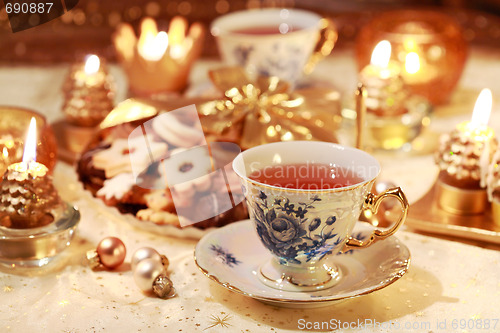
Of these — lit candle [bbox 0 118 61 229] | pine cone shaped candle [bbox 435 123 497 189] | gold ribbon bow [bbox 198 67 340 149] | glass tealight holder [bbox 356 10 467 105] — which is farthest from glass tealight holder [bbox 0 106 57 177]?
glass tealight holder [bbox 356 10 467 105]

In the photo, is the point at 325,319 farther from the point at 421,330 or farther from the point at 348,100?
the point at 348,100

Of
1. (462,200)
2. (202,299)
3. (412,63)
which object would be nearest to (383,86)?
(412,63)

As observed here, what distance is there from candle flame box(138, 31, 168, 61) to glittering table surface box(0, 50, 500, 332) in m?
0.49

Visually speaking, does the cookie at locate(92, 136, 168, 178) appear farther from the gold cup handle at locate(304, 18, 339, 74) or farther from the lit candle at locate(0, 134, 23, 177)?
the gold cup handle at locate(304, 18, 339, 74)

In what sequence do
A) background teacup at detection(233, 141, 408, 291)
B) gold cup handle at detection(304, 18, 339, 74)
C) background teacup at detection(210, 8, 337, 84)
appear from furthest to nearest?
gold cup handle at detection(304, 18, 339, 74) < background teacup at detection(210, 8, 337, 84) < background teacup at detection(233, 141, 408, 291)

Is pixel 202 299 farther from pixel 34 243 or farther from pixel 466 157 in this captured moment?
pixel 466 157

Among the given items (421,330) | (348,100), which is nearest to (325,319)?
(421,330)

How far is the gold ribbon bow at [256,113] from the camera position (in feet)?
3.38

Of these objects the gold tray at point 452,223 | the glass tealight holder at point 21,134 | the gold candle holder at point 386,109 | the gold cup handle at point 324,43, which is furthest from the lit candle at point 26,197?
the gold cup handle at point 324,43

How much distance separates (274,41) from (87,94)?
0.38 m

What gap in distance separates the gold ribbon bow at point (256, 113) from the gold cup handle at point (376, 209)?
0.91 feet

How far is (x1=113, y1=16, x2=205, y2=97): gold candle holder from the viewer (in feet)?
4.53

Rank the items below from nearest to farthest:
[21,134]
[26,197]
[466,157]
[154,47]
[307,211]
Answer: [307,211]
[26,197]
[466,157]
[21,134]
[154,47]

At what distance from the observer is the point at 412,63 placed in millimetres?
1388
